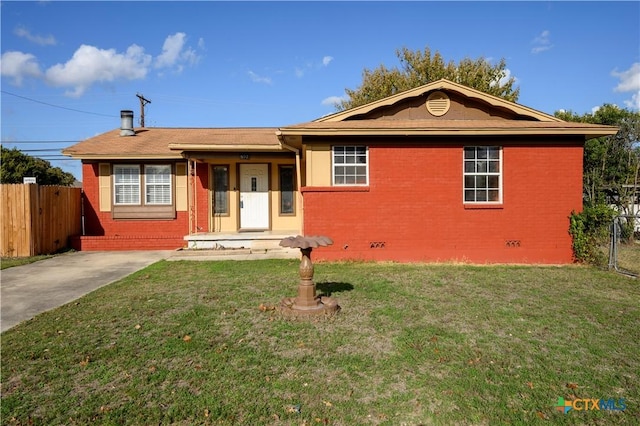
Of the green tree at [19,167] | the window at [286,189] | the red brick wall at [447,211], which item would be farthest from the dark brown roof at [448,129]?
the green tree at [19,167]

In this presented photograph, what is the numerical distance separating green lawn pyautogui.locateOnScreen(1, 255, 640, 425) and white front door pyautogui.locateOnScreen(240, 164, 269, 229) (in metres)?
6.77

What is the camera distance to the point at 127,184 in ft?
46.7

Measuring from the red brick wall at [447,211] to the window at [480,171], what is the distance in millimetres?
242

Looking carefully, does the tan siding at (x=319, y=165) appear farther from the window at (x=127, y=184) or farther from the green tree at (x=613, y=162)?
the green tree at (x=613, y=162)

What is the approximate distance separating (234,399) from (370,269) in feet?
20.0

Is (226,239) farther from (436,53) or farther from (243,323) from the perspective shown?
(436,53)

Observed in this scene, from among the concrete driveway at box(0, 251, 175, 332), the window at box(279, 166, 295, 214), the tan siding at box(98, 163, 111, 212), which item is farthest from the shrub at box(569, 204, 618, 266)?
the tan siding at box(98, 163, 111, 212)

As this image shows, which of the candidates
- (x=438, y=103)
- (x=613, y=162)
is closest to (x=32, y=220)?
(x=438, y=103)

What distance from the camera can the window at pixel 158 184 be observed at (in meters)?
14.2

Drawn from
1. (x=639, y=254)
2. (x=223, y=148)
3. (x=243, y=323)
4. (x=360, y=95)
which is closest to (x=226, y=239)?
(x=223, y=148)

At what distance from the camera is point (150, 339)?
4.79 meters

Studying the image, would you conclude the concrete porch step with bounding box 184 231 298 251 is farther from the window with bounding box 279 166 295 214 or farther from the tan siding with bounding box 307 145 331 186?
the tan siding with bounding box 307 145 331 186

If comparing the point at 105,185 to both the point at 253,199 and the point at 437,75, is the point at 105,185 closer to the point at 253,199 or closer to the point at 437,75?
the point at 253,199

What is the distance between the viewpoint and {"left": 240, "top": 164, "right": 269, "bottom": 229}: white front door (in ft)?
45.9
